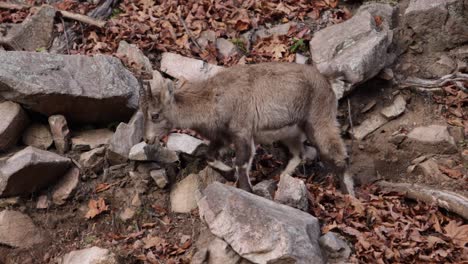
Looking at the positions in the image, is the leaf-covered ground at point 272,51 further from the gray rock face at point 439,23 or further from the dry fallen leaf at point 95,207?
the gray rock face at point 439,23

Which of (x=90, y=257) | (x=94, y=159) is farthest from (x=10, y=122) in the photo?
(x=90, y=257)

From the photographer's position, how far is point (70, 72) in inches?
326

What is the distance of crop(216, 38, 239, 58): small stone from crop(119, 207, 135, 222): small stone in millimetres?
3816

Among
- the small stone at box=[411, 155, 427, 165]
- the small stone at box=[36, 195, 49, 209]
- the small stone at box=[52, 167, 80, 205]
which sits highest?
the small stone at box=[52, 167, 80, 205]

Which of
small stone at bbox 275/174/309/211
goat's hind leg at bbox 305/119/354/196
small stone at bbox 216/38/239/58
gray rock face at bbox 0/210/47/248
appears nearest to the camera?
small stone at bbox 275/174/309/211

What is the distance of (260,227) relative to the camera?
596 centimetres

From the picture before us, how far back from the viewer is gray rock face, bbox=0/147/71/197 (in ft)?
24.0

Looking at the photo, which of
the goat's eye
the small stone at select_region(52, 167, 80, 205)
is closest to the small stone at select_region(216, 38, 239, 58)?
the goat's eye

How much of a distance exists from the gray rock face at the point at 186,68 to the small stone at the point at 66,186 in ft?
8.73

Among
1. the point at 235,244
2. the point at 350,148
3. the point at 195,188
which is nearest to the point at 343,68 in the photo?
the point at 350,148

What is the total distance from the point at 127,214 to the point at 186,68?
3.13 m

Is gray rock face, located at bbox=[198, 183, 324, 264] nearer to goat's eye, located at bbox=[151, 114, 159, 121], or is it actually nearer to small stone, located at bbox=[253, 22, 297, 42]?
goat's eye, located at bbox=[151, 114, 159, 121]

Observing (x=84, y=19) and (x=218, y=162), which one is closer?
(x=218, y=162)

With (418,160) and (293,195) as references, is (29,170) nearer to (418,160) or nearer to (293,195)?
(293,195)
